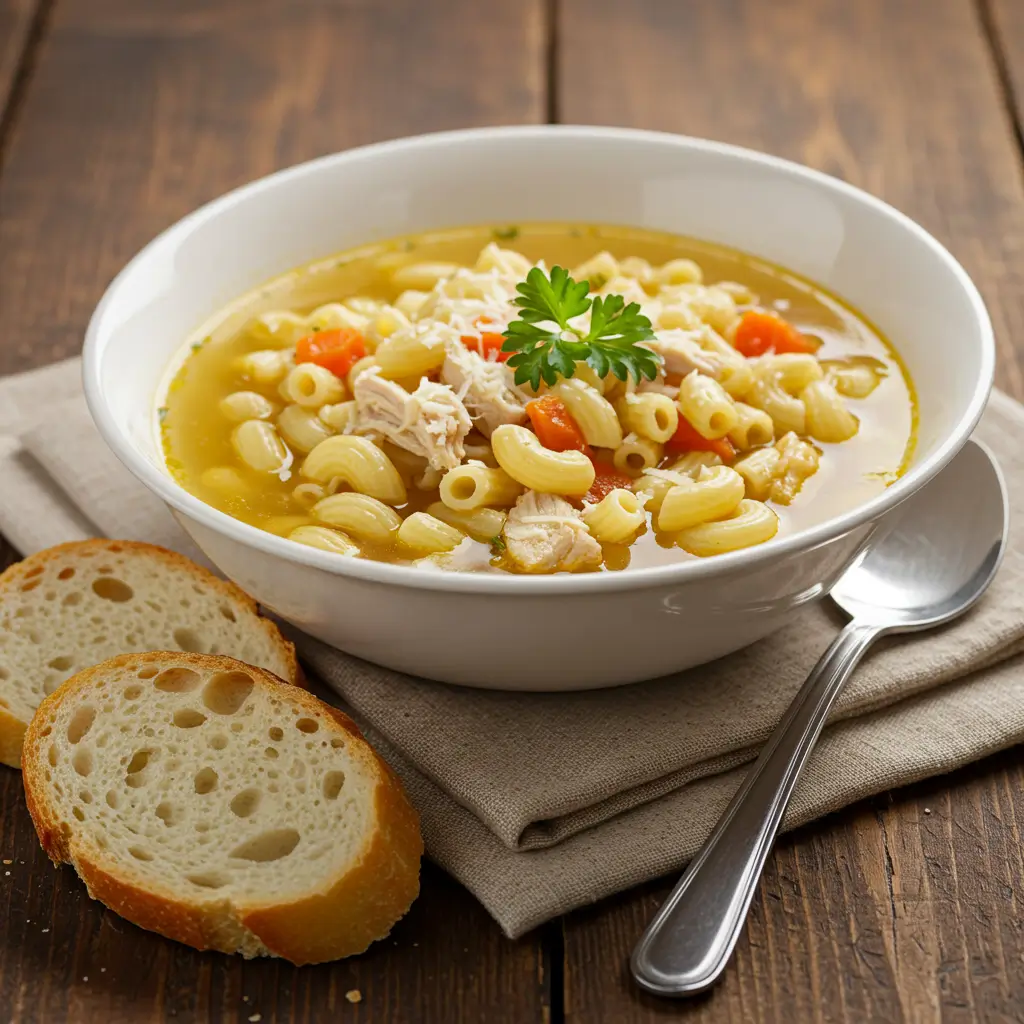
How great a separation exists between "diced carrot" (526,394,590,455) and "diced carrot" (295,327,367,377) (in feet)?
2.07

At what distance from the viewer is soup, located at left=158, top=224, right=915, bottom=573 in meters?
3.20

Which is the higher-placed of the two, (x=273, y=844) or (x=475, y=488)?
(x=475, y=488)

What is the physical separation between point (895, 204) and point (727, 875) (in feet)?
11.6

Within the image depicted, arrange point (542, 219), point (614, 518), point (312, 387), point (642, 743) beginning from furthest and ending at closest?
1. point (542, 219)
2. point (312, 387)
3. point (614, 518)
4. point (642, 743)

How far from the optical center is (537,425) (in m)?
3.34

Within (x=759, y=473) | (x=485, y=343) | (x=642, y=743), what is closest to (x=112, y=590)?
(x=485, y=343)

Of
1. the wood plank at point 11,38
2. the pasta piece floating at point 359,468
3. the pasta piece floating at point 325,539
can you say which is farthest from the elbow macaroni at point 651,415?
the wood plank at point 11,38

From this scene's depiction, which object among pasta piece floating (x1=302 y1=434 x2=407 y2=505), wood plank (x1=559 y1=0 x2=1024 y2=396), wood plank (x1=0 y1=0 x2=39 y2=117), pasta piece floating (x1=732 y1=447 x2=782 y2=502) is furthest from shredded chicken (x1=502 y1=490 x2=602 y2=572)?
wood plank (x1=0 y1=0 x2=39 y2=117)

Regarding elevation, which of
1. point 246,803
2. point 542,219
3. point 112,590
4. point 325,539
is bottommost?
point 112,590

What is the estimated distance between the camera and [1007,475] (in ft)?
12.9

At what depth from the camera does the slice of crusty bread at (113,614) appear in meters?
3.29

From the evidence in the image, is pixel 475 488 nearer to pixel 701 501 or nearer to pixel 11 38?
pixel 701 501

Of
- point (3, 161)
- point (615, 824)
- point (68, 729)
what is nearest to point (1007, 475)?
point (615, 824)

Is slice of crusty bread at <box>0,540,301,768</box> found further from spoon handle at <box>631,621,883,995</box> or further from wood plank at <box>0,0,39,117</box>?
wood plank at <box>0,0,39,117</box>
